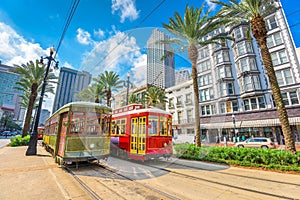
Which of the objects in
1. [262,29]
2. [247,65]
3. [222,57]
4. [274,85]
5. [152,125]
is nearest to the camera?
[152,125]

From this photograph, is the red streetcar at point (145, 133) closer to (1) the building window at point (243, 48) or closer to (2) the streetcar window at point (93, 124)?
(2) the streetcar window at point (93, 124)

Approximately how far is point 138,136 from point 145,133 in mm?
589

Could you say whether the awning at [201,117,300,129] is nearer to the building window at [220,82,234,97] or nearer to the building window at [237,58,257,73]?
the building window at [220,82,234,97]

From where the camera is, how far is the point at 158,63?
5.00 meters

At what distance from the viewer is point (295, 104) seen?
19688 mm

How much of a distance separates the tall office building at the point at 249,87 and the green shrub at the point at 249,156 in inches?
336

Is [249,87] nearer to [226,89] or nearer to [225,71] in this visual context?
[226,89]

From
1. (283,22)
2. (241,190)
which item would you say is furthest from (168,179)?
(283,22)

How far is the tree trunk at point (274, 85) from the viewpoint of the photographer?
7.90m

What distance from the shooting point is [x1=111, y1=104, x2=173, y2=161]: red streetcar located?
8.16 m

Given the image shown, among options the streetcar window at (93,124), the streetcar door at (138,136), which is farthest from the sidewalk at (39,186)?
the streetcar door at (138,136)

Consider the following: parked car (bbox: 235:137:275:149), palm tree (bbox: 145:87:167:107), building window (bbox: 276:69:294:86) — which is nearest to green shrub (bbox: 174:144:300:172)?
parked car (bbox: 235:137:275:149)

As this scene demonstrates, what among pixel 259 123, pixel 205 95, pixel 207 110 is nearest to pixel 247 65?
pixel 205 95

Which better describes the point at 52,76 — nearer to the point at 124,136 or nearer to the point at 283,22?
the point at 124,136
